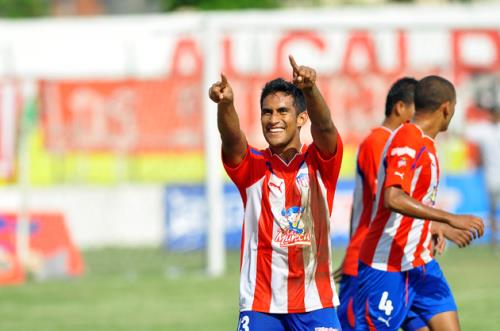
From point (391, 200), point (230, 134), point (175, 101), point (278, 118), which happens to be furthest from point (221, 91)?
point (175, 101)

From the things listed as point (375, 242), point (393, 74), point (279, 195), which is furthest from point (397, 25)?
point (279, 195)

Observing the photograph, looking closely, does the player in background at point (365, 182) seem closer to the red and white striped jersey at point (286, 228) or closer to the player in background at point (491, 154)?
the red and white striped jersey at point (286, 228)

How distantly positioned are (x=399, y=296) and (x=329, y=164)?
1569mm

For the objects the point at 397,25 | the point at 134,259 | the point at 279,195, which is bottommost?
the point at 134,259

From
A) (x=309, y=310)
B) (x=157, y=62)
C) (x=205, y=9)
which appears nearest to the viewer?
(x=309, y=310)

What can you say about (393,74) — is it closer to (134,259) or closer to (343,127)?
(343,127)

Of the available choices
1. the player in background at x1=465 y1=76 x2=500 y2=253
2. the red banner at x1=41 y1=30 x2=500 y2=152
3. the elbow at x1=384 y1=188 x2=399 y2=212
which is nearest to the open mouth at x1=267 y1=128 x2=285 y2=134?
the elbow at x1=384 y1=188 x2=399 y2=212

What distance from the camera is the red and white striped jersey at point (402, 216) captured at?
298 inches

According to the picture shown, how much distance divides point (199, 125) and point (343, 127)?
2.53m

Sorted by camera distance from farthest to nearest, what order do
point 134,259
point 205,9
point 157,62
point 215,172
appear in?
point 205,9 < point 157,62 < point 134,259 < point 215,172

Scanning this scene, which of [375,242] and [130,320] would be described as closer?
[375,242]

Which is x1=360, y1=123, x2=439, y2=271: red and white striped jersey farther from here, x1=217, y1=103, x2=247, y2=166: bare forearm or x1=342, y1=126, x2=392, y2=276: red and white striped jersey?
x1=217, y1=103, x2=247, y2=166: bare forearm

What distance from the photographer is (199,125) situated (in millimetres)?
18828

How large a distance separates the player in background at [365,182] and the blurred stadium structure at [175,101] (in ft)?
24.9
